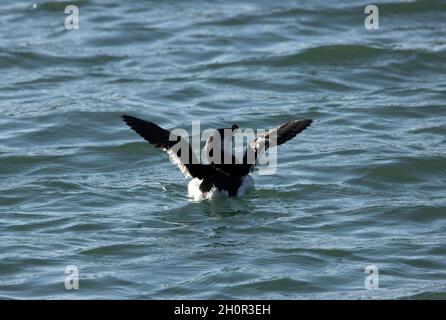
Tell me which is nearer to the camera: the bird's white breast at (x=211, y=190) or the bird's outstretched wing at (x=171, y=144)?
the bird's outstretched wing at (x=171, y=144)

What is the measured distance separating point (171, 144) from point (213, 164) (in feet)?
1.98

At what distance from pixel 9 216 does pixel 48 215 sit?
18.4 inches

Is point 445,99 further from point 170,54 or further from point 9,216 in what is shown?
point 9,216

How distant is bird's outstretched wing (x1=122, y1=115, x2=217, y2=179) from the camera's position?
14031mm

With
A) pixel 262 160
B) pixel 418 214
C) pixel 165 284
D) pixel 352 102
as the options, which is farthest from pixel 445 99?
pixel 165 284

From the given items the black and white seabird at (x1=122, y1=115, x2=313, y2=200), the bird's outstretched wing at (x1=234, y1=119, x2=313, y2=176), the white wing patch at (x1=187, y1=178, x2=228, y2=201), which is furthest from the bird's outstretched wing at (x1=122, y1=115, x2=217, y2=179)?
the bird's outstretched wing at (x1=234, y1=119, x2=313, y2=176)

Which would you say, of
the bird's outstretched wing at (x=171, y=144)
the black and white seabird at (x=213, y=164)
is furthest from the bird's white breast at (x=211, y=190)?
the bird's outstretched wing at (x=171, y=144)

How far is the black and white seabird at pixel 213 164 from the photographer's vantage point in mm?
14094

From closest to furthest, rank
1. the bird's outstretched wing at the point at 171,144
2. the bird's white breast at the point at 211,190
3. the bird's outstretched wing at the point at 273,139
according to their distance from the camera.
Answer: the bird's outstretched wing at the point at 171,144, the bird's white breast at the point at 211,190, the bird's outstretched wing at the point at 273,139

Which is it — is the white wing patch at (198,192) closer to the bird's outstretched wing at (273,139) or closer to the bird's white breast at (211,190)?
the bird's white breast at (211,190)

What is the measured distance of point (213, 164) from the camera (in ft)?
47.1

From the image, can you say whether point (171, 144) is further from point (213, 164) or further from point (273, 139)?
point (273, 139)

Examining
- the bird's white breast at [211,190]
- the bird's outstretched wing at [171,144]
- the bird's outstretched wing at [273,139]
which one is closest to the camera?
the bird's outstretched wing at [171,144]

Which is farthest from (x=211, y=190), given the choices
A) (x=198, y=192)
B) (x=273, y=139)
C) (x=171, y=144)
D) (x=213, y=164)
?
(x=273, y=139)
